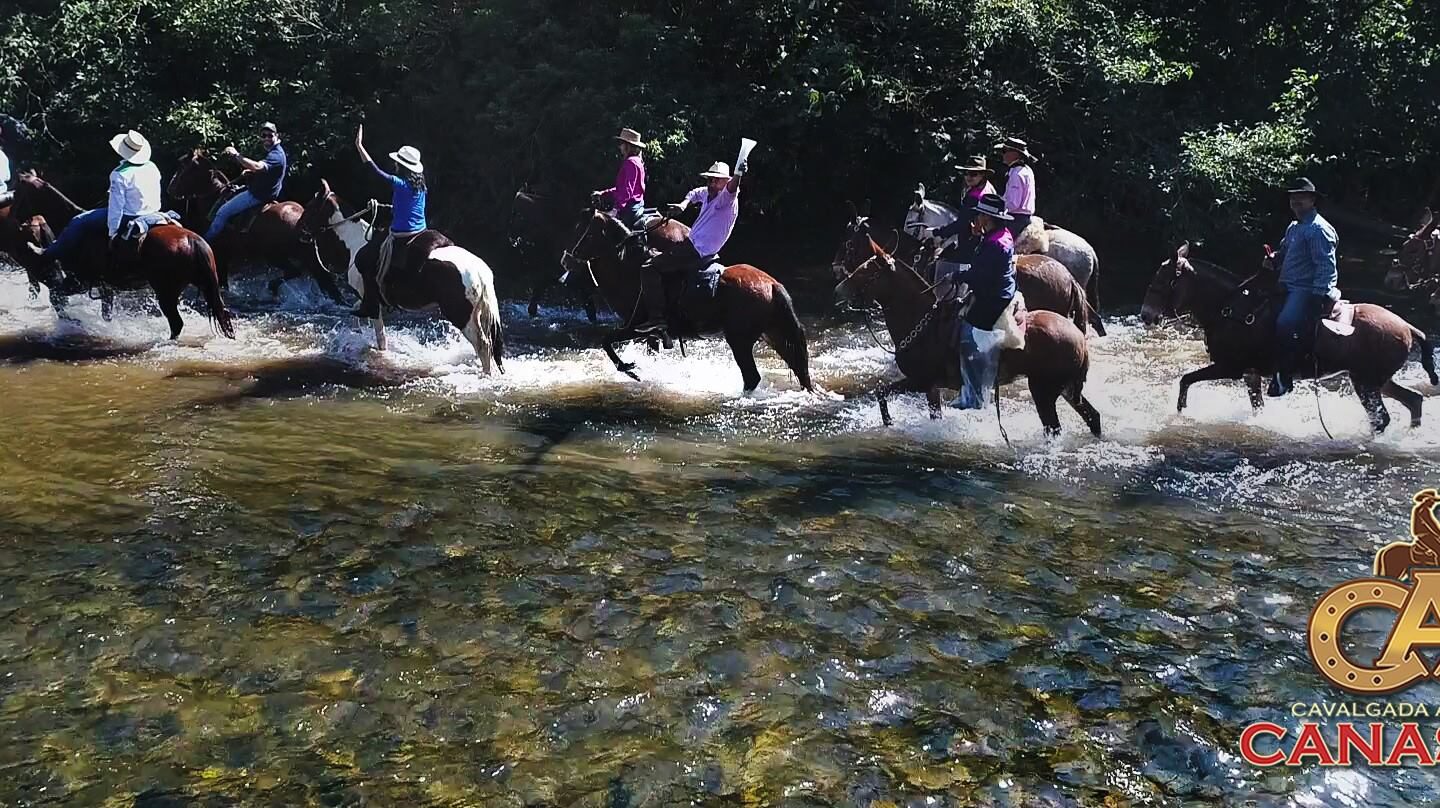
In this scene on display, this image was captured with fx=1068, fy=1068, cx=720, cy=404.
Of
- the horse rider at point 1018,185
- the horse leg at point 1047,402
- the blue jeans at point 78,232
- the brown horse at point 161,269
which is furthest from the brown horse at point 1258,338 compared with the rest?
the blue jeans at point 78,232

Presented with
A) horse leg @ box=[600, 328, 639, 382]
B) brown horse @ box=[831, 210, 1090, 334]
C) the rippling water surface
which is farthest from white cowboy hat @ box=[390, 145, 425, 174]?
brown horse @ box=[831, 210, 1090, 334]

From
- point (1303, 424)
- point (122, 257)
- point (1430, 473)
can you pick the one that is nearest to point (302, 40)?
point (122, 257)

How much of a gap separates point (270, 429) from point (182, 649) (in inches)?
174

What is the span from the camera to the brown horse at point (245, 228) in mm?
15211

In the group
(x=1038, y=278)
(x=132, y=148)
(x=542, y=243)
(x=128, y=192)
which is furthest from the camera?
(x=542, y=243)

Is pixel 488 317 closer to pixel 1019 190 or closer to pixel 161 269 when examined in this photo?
pixel 161 269

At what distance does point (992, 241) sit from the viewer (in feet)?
31.6

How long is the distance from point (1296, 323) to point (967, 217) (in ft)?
10.9

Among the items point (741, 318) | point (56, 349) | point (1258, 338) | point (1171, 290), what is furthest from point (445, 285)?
point (1258, 338)

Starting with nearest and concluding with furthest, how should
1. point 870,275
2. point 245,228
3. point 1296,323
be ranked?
point 1296,323
point 870,275
point 245,228

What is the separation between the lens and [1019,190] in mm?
12102

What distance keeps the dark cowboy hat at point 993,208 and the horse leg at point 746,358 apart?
2952 millimetres

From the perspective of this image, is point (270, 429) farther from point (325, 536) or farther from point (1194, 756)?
point (1194, 756)

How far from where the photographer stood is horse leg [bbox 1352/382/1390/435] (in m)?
10.3
